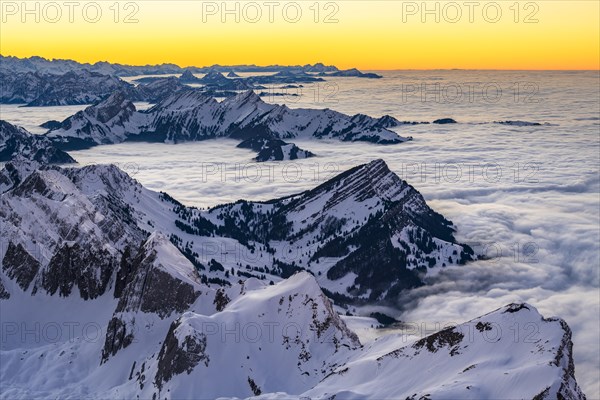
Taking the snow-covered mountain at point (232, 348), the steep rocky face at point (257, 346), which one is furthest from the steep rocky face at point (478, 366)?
the steep rocky face at point (257, 346)

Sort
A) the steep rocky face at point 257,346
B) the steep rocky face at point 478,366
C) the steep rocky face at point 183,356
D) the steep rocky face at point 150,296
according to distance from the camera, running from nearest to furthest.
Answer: the steep rocky face at point 478,366
the steep rocky face at point 257,346
the steep rocky face at point 183,356
the steep rocky face at point 150,296

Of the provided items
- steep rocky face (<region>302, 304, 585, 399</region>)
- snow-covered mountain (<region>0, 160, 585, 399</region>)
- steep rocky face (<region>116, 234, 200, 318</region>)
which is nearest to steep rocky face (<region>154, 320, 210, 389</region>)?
snow-covered mountain (<region>0, 160, 585, 399</region>)

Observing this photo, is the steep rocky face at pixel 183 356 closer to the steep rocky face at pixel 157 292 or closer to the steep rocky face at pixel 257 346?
the steep rocky face at pixel 257 346

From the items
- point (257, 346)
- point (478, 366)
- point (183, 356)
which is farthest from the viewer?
point (257, 346)

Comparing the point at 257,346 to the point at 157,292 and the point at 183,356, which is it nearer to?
the point at 183,356

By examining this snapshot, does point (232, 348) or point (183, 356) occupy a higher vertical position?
point (232, 348)

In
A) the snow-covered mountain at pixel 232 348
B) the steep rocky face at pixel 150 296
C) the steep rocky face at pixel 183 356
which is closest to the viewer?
the snow-covered mountain at pixel 232 348

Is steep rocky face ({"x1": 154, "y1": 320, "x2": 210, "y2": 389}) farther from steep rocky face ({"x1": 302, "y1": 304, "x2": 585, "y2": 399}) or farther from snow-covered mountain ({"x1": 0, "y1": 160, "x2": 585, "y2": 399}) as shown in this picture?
steep rocky face ({"x1": 302, "y1": 304, "x2": 585, "y2": 399})

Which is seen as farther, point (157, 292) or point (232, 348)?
point (157, 292)

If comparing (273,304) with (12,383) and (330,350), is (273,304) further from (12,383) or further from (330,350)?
(12,383)

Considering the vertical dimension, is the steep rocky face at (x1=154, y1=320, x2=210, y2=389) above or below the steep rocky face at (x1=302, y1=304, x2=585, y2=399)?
below

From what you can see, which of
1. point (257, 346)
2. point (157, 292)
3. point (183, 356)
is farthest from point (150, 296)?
point (257, 346)

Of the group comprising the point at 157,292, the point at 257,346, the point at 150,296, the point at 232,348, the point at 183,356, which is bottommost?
the point at 257,346
